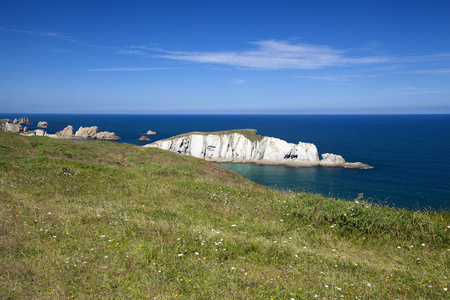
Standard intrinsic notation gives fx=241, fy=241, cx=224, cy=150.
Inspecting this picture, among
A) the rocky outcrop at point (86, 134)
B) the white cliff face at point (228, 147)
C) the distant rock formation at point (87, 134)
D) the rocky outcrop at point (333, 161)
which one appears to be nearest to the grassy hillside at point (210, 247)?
the rocky outcrop at point (333, 161)

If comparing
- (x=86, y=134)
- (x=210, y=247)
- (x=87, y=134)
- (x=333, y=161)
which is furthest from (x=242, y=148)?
(x=86, y=134)

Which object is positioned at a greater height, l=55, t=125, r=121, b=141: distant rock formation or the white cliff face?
l=55, t=125, r=121, b=141: distant rock formation

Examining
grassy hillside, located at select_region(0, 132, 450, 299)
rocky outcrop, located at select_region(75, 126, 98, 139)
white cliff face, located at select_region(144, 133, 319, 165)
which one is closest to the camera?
grassy hillside, located at select_region(0, 132, 450, 299)

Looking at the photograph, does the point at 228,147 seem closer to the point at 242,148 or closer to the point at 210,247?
Answer: the point at 242,148

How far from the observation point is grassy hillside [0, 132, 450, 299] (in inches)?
179

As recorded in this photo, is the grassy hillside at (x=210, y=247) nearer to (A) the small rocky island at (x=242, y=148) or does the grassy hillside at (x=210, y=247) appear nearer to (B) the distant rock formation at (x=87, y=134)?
(A) the small rocky island at (x=242, y=148)

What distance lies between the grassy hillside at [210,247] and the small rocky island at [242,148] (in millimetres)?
86348

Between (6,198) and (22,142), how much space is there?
21925 millimetres

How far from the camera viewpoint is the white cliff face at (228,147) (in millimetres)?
96625

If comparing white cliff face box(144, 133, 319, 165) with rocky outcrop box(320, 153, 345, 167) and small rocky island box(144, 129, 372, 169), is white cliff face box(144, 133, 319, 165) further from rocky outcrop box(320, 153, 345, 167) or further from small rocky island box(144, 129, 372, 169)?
rocky outcrop box(320, 153, 345, 167)

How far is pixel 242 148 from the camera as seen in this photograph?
331 ft

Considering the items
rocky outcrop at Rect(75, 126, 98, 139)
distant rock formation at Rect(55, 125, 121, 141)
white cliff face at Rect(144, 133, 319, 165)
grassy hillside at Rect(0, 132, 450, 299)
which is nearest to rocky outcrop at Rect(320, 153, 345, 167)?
white cliff face at Rect(144, 133, 319, 165)

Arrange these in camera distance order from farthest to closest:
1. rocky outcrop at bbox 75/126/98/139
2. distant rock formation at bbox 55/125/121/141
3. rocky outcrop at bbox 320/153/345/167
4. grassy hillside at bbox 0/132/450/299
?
rocky outcrop at bbox 75/126/98/139 < distant rock formation at bbox 55/125/121/141 < rocky outcrop at bbox 320/153/345/167 < grassy hillside at bbox 0/132/450/299

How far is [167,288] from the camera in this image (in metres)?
4.47
